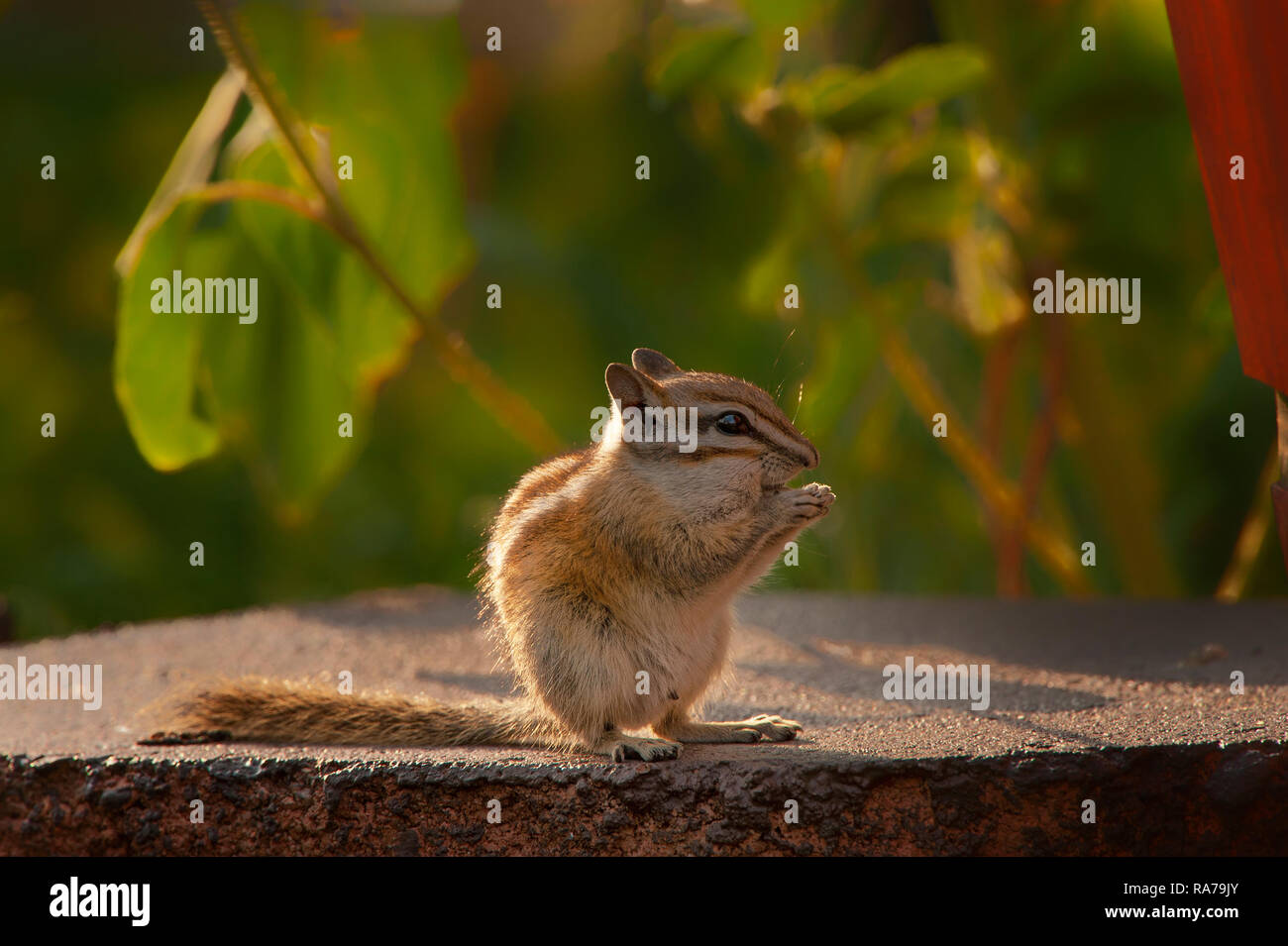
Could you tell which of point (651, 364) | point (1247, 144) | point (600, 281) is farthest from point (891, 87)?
point (600, 281)

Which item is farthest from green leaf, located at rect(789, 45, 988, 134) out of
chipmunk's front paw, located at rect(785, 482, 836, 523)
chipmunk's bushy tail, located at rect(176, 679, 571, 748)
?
chipmunk's bushy tail, located at rect(176, 679, 571, 748)

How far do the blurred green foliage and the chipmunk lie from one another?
0.36 meters

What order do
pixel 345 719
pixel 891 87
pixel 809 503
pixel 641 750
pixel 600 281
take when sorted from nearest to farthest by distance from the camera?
pixel 641 750 → pixel 809 503 → pixel 345 719 → pixel 891 87 → pixel 600 281

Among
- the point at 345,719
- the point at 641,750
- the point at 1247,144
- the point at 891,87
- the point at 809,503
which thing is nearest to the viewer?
the point at 1247,144

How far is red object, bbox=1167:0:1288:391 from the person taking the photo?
164cm

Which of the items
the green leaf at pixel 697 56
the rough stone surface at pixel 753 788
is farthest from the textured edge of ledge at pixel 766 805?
the green leaf at pixel 697 56

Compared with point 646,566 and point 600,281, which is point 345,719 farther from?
point 600,281

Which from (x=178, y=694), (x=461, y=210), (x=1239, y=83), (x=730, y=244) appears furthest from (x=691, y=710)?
(x=730, y=244)

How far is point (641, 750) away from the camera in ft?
5.90

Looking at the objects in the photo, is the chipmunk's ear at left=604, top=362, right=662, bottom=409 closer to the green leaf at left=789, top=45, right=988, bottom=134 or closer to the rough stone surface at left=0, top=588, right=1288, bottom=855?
the rough stone surface at left=0, top=588, right=1288, bottom=855

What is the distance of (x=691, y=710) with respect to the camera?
218 centimetres

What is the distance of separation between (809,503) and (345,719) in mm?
810

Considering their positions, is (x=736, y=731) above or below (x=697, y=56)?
below
